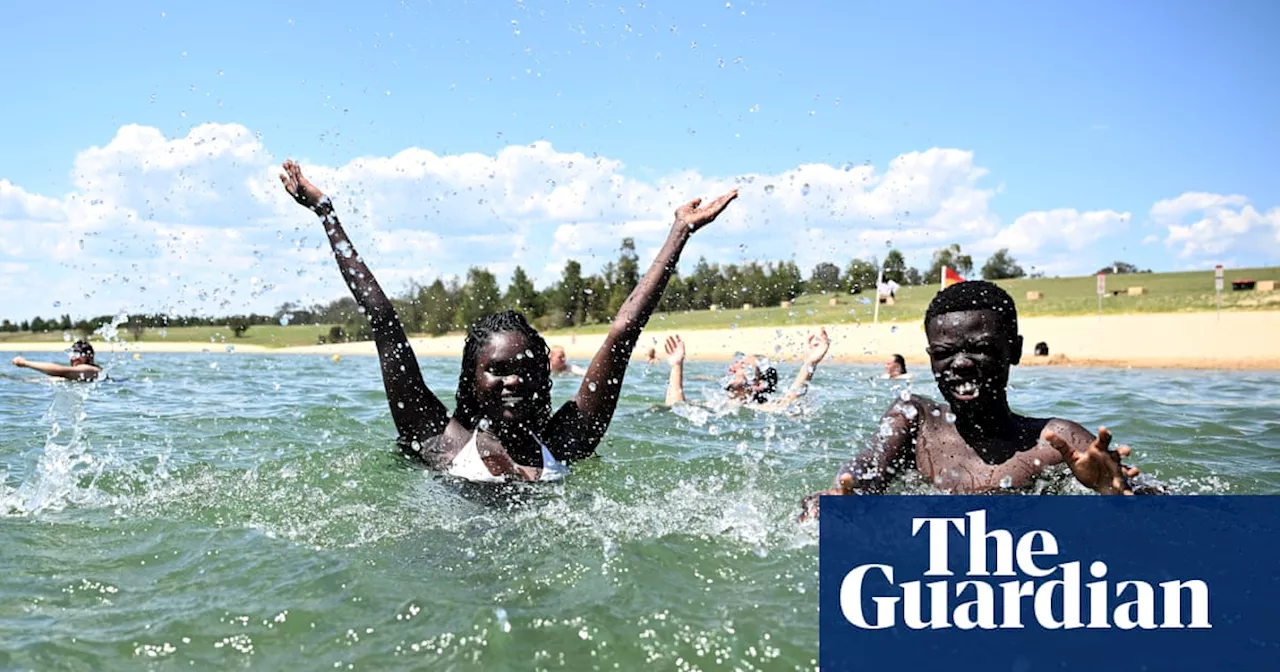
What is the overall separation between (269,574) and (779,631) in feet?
7.82

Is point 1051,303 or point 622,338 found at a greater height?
point 1051,303

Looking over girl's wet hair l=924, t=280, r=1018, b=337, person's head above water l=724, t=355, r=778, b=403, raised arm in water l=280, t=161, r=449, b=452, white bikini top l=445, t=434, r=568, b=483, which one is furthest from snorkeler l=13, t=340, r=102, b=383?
girl's wet hair l=924, t=280, r=1018, b=337

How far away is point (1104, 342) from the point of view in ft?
115

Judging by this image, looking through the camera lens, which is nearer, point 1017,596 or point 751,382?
point 1017,596

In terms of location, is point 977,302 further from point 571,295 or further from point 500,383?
point 571,295

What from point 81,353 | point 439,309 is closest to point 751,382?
point 81,353

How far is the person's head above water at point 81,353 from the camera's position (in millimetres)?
14703

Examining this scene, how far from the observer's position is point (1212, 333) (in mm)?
33875

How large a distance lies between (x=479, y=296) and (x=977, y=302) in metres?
35.8

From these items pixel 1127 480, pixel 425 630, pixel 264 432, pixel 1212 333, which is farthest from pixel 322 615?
pixel 1212 333

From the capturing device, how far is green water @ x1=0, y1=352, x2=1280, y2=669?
351 cm

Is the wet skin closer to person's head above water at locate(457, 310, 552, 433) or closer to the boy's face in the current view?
the boy's face

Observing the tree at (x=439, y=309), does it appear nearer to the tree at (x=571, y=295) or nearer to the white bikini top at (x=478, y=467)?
the tree at (x=571, y=295)

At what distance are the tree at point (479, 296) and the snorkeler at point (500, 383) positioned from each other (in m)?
16.1
